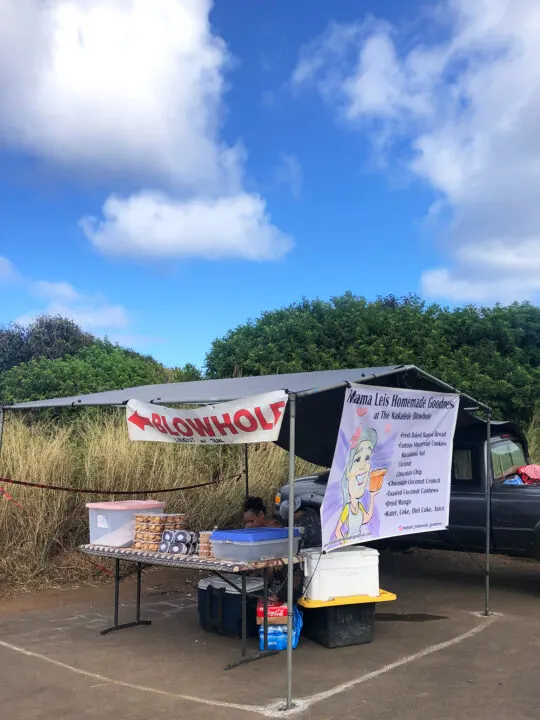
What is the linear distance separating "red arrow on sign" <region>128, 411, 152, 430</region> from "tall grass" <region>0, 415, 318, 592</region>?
3695 mm

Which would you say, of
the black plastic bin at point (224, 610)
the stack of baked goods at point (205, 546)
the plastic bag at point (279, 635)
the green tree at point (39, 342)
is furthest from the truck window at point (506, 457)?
the green tree at point (39, 342)

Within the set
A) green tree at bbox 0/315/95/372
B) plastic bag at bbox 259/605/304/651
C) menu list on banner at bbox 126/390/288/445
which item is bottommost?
plastic bag at bbox 259/605/304/651

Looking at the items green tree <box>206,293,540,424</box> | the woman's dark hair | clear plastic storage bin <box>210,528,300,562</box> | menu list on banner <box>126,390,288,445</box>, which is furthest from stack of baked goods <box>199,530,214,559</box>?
green tree <box>206,293,540,424</box>

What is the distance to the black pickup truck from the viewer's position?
25.1 feet

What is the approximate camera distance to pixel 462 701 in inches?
189

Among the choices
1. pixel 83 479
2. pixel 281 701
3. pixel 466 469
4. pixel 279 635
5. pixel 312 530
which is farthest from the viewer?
pixel 83 479

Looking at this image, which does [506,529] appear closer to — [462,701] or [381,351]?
[462,701]

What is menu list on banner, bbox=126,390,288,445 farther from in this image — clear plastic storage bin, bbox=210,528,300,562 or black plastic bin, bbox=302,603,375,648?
black plastic bin, bbox=302,603,375,648

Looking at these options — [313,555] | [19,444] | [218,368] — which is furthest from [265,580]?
[218,368]

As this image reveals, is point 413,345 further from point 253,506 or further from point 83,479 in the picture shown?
point 253,506

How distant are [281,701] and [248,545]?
3.86 ft

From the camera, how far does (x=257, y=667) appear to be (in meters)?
5.51

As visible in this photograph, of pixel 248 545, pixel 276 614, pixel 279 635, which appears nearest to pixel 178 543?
pixel 248 545

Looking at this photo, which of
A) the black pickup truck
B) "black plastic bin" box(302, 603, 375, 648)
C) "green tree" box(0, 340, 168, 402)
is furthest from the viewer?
"green tree" box(0, 340, 168, 402)
